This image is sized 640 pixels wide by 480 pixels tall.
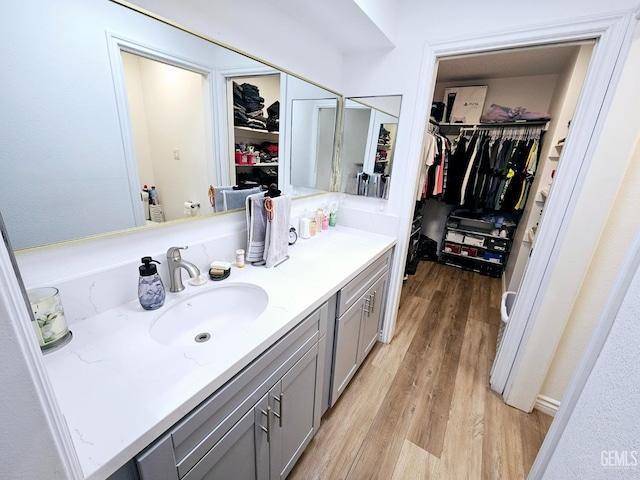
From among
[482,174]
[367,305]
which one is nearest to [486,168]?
[482,174]

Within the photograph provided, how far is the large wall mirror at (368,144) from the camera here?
1.84m

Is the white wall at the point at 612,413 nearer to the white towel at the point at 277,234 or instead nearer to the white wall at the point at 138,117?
Answer: the white towel at the point at 277,234

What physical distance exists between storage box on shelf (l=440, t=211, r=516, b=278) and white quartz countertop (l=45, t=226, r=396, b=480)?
3.01 metres

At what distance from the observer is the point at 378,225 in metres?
1.99

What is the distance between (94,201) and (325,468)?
1.49m

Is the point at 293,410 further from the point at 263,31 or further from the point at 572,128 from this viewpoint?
the point at 572,128

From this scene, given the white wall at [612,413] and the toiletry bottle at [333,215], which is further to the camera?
the toiletry bottle at [333,215]

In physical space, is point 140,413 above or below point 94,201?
below

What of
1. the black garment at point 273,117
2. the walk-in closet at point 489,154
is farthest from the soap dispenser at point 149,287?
the walk-in closet at point 489,154

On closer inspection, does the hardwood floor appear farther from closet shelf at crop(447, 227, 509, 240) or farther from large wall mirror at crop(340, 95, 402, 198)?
closet shelf at crop(447, 227, 509, 240)

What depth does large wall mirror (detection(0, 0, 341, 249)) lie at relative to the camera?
716 millimetres

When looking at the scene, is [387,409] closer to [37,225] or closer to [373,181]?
[373,181]

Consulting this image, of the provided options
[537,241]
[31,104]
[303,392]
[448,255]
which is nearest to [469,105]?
[448,255]

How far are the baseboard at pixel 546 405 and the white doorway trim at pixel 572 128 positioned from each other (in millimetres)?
78
